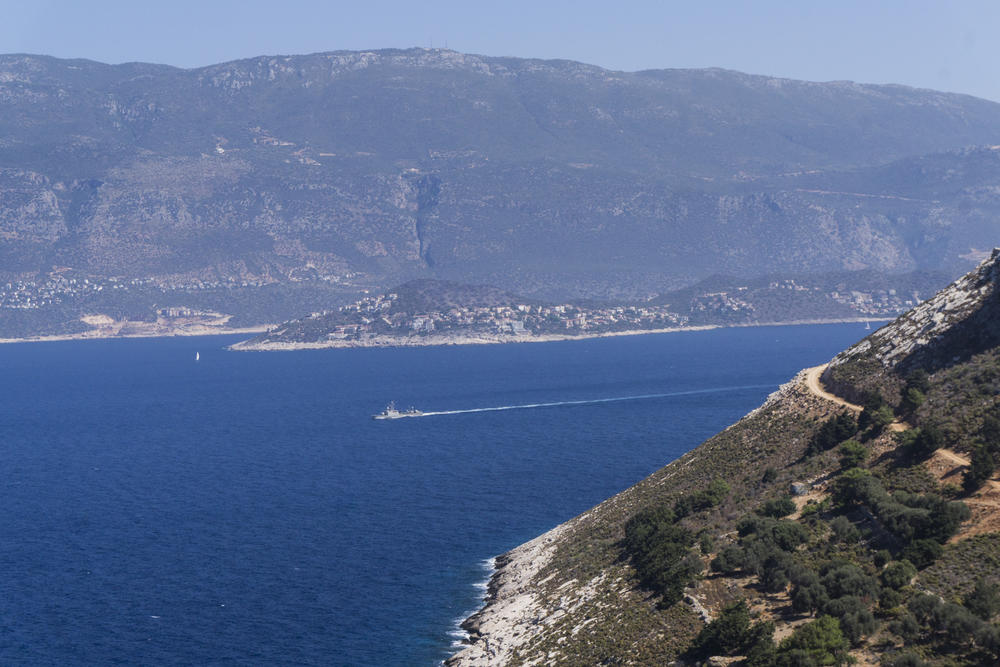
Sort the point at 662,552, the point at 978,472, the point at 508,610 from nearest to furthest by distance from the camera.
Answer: the point at 978,472, the point at 662,552, the point at 508,610

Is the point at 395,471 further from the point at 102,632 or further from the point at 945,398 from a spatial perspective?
the point at 945,398

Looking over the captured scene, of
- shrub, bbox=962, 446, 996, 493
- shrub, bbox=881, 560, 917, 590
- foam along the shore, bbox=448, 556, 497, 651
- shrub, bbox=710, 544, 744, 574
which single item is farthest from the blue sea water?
shrub, bbox=962, 446, 996, 493

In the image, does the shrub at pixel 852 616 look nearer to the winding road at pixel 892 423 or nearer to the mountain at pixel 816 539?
the mountain at pixel 816 539

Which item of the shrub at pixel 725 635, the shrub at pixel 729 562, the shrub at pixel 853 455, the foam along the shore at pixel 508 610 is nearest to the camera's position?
the shrub at pixel 725 635

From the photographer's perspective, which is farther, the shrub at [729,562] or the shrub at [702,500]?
the shrub at [702,500]

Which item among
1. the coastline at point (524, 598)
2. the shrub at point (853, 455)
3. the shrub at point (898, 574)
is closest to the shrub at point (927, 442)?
the shrub at point (853, 455)

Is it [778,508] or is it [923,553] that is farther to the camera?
[778,508]

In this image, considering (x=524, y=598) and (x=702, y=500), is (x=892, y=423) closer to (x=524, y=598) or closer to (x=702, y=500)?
(x=702, y=500)

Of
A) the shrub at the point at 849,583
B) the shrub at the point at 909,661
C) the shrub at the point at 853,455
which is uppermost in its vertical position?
the shrub at the point at 853,455

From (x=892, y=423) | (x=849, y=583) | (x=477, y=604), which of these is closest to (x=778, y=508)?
(x=892, y=423)
